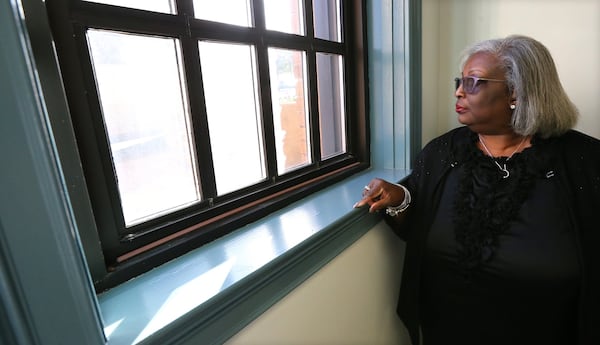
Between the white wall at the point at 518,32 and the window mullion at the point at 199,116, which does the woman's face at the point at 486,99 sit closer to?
the white wall at the point at 518,32

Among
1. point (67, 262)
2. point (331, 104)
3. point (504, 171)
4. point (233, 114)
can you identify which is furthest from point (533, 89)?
point (67, 262)

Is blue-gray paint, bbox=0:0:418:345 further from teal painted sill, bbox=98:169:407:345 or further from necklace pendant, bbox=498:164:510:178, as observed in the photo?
necklace pendant, bbox=498:164:510:178

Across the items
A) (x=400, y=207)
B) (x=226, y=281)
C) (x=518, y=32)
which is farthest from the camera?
(x=518, y=32)

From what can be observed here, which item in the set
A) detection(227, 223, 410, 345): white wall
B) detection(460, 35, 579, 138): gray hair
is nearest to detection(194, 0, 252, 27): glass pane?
detection(227, 223, 410, 345): white wall

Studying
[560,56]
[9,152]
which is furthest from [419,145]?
[9,152]

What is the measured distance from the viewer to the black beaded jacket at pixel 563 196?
86 centimetres

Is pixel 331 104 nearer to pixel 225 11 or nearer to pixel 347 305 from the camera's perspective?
pixel 225 11

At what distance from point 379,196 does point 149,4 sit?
77cm

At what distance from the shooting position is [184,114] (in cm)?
67

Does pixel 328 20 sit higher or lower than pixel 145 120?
higher

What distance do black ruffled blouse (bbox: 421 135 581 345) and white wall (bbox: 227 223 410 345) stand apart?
18 cm

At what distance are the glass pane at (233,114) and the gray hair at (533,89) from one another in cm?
77

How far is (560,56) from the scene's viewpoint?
126 centimetres

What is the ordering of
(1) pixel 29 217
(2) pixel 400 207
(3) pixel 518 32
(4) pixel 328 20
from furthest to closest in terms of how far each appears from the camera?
(3) pixel 518 32
(4) pixel 328 20
(2) pixel 400 207
(1) pixel 29 217
